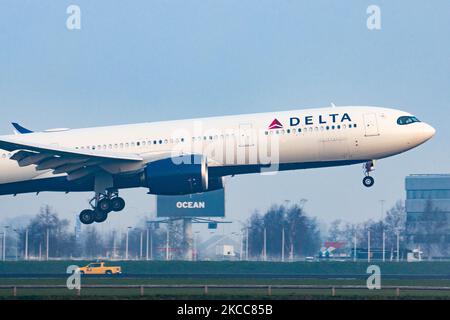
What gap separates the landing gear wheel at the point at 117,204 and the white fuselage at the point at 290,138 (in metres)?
3.18

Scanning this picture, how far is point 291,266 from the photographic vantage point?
238 ft

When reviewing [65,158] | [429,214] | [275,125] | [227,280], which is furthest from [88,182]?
[429,214]

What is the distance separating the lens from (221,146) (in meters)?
55.5

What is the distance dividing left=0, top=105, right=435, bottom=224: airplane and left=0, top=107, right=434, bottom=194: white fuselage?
0.05 metres

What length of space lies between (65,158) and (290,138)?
1234 centimetres

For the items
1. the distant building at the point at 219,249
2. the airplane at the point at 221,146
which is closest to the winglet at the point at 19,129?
the airplane at the point at 221,146

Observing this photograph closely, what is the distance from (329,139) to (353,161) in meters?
2.23

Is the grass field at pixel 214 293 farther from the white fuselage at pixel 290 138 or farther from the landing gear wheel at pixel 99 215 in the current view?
the landing gear wheel at pixel 99 215

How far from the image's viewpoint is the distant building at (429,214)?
311 feet

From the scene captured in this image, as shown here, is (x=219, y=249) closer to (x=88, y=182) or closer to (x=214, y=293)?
(x=88, y=182)

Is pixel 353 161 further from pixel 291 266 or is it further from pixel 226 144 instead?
pixel 291 266

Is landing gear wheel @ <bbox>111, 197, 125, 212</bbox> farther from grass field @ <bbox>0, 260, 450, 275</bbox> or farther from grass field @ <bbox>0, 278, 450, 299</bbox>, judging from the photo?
grass field @ <bbox>0, 260, 450, 275</bbox>

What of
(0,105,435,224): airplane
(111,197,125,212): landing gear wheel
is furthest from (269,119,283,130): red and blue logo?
(111,197,125,212): landing gear wheel

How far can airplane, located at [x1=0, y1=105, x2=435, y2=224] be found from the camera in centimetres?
5484
